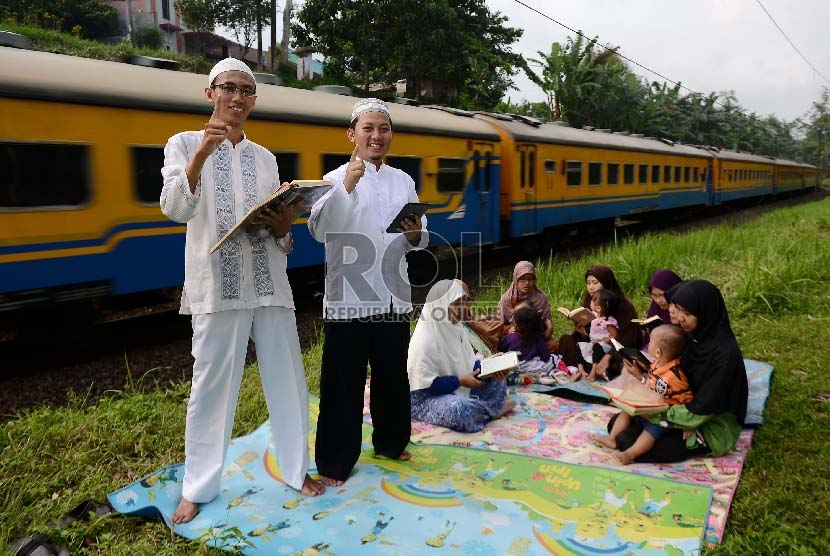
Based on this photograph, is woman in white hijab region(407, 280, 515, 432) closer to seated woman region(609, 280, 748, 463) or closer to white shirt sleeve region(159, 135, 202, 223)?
seated woman region(609, 280, 748, 463)

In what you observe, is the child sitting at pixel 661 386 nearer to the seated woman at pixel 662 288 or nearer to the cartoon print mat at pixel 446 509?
the cartoon print mat at pixel 446 509

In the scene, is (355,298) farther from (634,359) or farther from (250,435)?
(634,359)

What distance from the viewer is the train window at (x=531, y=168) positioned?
1120 cm

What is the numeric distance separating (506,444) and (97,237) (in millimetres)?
3870

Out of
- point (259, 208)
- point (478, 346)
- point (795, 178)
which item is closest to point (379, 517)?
point (259, 208)

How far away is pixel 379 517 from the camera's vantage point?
113 inches

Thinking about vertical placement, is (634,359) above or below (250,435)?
above

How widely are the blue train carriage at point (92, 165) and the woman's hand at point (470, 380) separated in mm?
3355

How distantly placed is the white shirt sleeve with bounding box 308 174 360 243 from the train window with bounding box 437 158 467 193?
245 inches

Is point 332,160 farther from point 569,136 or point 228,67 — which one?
point 569,136

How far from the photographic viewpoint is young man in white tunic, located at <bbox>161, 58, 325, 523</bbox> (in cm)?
269

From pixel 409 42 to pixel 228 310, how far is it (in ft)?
76.7

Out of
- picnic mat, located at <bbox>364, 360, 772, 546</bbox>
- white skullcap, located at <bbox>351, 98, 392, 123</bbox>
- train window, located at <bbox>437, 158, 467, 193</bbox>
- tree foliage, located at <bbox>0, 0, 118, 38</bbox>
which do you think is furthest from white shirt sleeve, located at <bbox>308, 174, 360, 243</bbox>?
tree foliage, located at <bbox>0, 0, 118, 38</bbox>

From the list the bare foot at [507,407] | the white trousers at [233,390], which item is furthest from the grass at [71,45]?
the white trousers at [233,390]
